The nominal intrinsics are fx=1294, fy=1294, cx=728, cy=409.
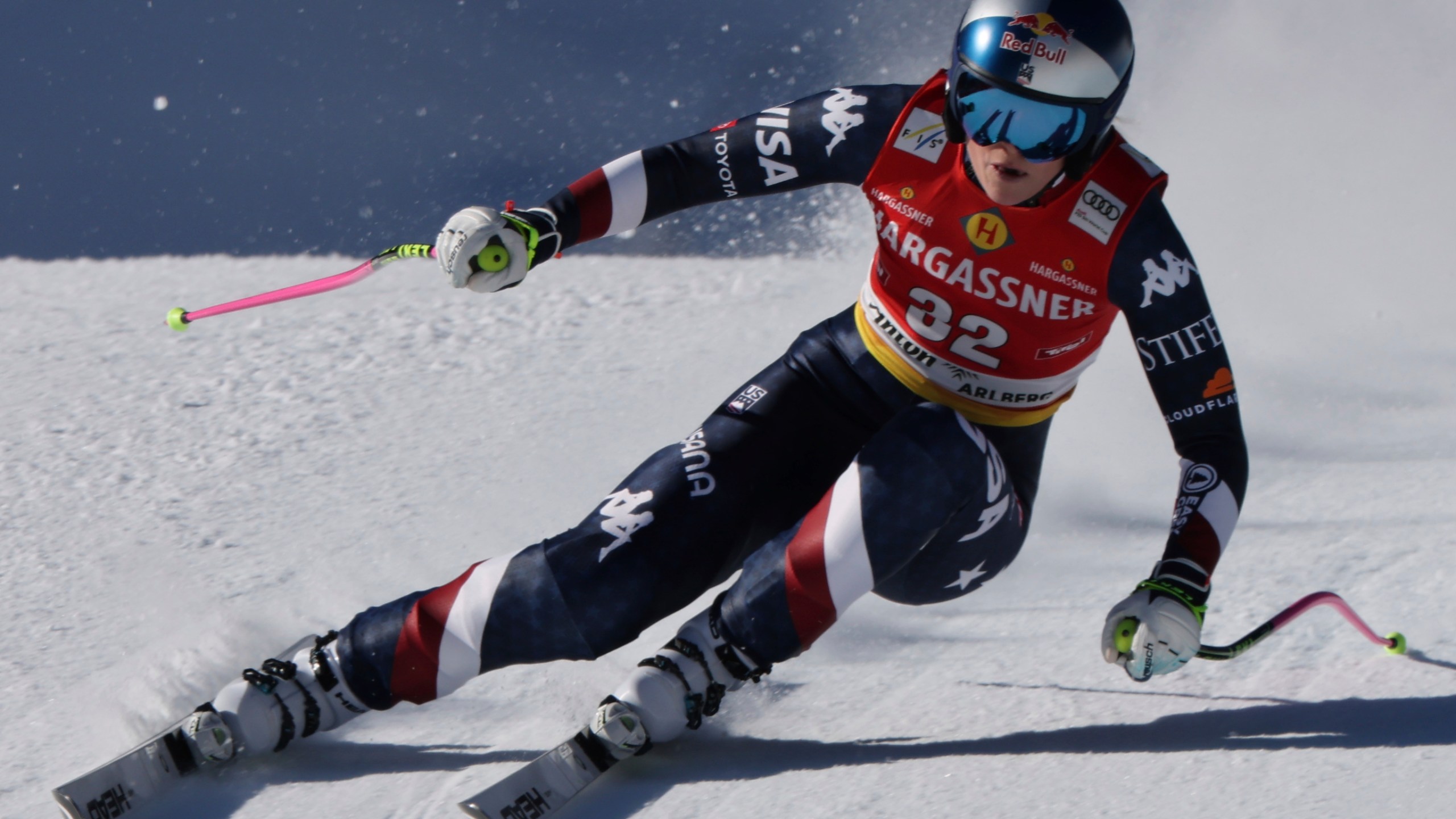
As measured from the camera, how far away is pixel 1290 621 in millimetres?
2232

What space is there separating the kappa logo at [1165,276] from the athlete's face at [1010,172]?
20 cm

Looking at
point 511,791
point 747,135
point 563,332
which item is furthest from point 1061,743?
point 563,332

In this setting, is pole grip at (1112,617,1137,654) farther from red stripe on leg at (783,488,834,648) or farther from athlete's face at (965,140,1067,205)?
athlete's face at (965,140,1067,205)

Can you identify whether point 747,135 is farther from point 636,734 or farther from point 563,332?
point 563,332

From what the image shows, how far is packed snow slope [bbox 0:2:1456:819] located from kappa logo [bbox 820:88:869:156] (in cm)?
95

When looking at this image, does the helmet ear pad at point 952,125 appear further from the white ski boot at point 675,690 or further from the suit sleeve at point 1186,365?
the white ski boot at point 675,690

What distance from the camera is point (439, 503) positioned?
3.25m

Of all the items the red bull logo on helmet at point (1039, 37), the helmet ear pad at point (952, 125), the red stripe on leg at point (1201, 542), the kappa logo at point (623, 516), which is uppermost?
the red bull logo on helmet at point (1039, 37)

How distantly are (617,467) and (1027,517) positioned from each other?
4.92ft

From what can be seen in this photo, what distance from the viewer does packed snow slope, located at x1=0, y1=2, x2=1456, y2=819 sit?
1905 mm

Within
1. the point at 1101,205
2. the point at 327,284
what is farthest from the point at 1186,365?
the point at 327,284

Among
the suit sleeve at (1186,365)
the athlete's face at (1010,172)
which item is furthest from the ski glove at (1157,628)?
the athlete's face at (1010,172)

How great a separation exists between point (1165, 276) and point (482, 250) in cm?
107

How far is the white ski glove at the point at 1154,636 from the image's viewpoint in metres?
1.75
